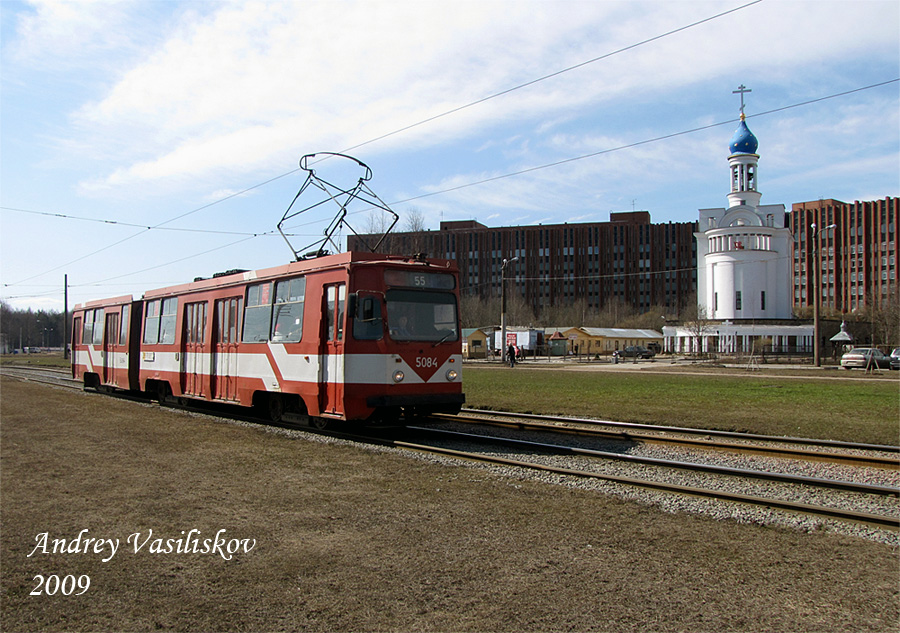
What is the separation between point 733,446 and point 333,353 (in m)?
7.23

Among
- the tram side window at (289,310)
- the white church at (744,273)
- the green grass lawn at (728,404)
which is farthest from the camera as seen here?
the white church at (744,273)

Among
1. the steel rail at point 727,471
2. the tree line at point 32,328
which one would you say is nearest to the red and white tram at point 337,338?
the steel rail at point 727,471

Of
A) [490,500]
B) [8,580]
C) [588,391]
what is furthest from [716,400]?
[8,580]

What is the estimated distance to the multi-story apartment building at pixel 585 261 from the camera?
137 meters

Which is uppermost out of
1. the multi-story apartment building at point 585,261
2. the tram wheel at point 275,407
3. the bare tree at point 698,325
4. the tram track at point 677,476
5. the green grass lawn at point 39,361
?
the multi-story apartment building at point 585,261

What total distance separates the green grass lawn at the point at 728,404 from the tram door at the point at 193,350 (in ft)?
24.5

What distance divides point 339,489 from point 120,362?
18.4 m

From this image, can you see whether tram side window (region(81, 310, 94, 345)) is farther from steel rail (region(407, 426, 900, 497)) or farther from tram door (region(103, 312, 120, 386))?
steel rail (region(407, 426, 900, 497))

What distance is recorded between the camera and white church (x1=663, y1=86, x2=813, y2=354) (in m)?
80.5

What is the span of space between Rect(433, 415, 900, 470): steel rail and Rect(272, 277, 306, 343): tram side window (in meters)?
4.64

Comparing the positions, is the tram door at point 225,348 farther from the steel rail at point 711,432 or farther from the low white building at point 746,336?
the low white building at point 746,336

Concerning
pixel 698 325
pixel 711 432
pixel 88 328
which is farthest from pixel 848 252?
pixel 711 432

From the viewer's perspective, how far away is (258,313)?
15812mm

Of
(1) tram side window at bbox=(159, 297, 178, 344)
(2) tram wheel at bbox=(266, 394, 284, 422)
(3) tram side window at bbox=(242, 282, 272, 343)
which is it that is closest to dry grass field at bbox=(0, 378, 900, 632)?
(2) tram wheel at bbox=(266, 394, 284, 422)
